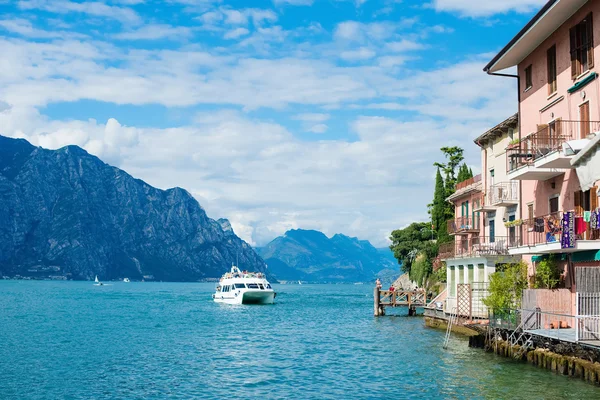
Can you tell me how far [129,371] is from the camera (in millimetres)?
31609

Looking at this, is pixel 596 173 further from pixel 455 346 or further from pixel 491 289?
pixel 455 346

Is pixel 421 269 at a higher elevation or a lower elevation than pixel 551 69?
lower

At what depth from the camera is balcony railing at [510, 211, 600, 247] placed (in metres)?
27.8

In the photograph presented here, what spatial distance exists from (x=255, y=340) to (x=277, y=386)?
18409 millimetres

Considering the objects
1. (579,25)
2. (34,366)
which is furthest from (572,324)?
(34,366)

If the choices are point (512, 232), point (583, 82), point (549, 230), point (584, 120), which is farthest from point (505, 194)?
point (583, 82)

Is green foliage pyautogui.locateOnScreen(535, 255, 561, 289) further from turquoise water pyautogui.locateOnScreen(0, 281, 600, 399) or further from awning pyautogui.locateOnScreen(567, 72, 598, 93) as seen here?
awning pyautogui.locateOnScreen(567, 72, 598, 93)

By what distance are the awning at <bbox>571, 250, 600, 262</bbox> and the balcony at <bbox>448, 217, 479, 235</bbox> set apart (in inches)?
947

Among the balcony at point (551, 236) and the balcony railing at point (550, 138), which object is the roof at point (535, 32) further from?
the balcony at point (551, 236)

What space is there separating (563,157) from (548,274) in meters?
6.51

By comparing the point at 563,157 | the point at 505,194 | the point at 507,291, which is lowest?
the point at 507,291

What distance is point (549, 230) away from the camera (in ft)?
97.7

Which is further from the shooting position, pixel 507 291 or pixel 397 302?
pixel 397 302

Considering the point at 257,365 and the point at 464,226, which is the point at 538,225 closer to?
the point at 257,365
